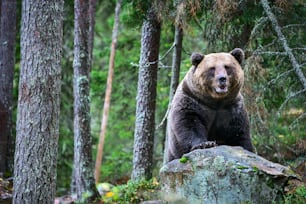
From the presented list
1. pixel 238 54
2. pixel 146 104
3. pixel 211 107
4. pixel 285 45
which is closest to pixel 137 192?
pixel 146 104

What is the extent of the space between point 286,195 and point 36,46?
140 inches

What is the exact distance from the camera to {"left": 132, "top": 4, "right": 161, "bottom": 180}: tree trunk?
9.29 meters

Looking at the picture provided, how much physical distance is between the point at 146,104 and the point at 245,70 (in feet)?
7.48

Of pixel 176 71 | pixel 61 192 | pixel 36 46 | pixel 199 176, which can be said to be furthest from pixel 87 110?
pixel 61 192

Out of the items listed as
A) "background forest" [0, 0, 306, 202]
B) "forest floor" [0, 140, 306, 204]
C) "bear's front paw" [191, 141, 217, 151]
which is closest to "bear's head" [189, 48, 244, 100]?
"bear's front paw" [191, 141, 217, 151]

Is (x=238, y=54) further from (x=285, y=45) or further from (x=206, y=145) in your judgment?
(x=206, y=145)

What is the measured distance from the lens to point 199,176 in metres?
5.34

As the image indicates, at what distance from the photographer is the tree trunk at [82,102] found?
9.20 metres

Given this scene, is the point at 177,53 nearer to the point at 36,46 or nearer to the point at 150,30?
the point at 150,30

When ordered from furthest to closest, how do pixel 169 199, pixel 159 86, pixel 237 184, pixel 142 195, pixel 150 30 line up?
pixel 159 86, pixel 150 30, pixel 142 195, pixel 169 199, pixel 237 184

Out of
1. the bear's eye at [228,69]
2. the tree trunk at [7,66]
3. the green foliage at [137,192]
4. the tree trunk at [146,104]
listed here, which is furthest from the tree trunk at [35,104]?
the tree trunk at [7,66]

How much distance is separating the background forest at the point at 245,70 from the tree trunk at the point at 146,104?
0.91 feet

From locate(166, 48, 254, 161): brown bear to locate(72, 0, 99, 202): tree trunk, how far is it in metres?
2.82

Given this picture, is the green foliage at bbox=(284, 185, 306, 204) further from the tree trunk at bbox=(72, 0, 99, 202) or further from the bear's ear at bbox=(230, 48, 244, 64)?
the tree trunk at bbox=(72, 0, 99, 202)
